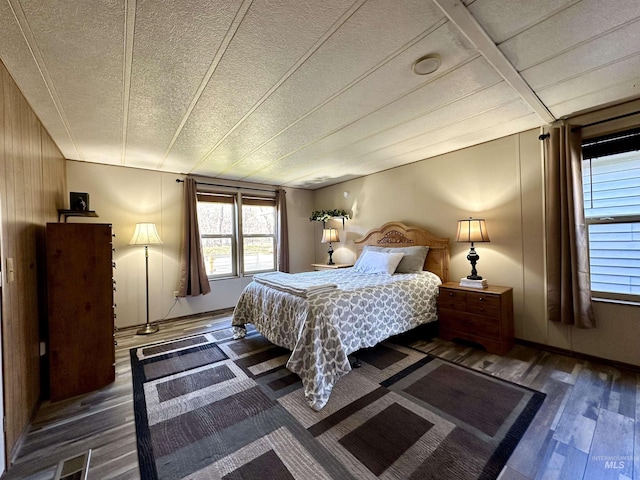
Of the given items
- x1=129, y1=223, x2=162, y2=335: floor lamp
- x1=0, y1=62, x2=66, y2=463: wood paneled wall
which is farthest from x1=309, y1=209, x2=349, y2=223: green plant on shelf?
x1=0, y1=62, x2=66, y2=463: wood paneled wall

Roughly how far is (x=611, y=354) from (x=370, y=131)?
3086 millimetres

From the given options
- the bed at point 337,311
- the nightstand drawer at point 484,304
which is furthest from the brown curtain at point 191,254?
the nightstand drawer at point 484,304

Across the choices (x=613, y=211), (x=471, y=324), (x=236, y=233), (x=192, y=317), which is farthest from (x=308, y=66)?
(x=192, y=317)

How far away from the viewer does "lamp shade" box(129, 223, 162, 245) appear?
3494 millimetres

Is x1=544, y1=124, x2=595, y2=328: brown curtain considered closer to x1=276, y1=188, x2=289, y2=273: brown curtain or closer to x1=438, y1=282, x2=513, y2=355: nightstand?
x1=438, y1=282, x2=513, y2=355: nightstand

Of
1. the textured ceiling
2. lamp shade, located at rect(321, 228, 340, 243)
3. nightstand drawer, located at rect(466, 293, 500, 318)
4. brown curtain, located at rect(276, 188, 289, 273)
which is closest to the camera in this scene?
the textured ceiling

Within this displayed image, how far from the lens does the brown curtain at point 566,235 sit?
2346mm

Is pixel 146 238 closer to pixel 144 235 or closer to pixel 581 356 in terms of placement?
pixel 144 235

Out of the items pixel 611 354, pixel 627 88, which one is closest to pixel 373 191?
pixel 627 88

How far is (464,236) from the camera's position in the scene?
2.93 m

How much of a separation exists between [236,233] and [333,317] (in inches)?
125

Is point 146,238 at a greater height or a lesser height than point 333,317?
greater

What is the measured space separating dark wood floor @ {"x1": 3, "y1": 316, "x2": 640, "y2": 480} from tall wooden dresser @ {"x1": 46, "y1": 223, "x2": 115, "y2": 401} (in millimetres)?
180

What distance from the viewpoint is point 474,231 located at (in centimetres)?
289
